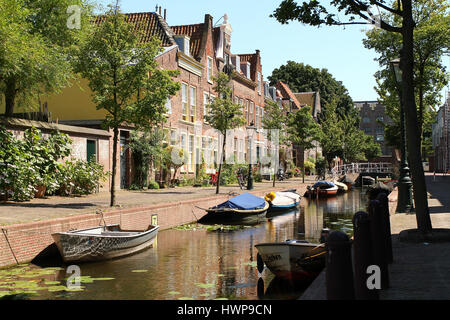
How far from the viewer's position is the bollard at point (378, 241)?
7016 millimetres

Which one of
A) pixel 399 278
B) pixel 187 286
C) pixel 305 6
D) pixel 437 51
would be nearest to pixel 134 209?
pixel 187 286

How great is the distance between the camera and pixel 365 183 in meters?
63.1

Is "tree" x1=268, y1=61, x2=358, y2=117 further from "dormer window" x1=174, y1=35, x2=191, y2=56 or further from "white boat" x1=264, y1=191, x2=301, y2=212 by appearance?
"white boat" x1=264, y1=191, x2=301, y2=212

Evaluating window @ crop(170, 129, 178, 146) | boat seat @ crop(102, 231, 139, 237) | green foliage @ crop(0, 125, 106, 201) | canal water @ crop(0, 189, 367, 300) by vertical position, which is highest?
window @ crop(170, 129, 178, 146)

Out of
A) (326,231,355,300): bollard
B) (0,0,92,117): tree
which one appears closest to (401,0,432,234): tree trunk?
(326,231,355,300): bollard

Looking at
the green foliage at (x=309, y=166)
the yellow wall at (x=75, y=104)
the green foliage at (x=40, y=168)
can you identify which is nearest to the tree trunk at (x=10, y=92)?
the green foliage at (x=40, y=168)

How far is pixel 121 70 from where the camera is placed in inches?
688

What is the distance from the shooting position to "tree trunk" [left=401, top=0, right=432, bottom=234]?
10.9 m

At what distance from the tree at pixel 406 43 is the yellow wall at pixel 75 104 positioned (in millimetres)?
16905

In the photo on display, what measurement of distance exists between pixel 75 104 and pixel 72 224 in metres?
14.8

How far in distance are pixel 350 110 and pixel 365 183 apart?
32.9 m

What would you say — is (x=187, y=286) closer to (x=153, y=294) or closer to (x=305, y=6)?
(x=153, y=294)

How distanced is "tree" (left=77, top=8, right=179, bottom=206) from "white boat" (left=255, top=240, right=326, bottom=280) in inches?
323

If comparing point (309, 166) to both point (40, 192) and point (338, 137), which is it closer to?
point (338, 137)
